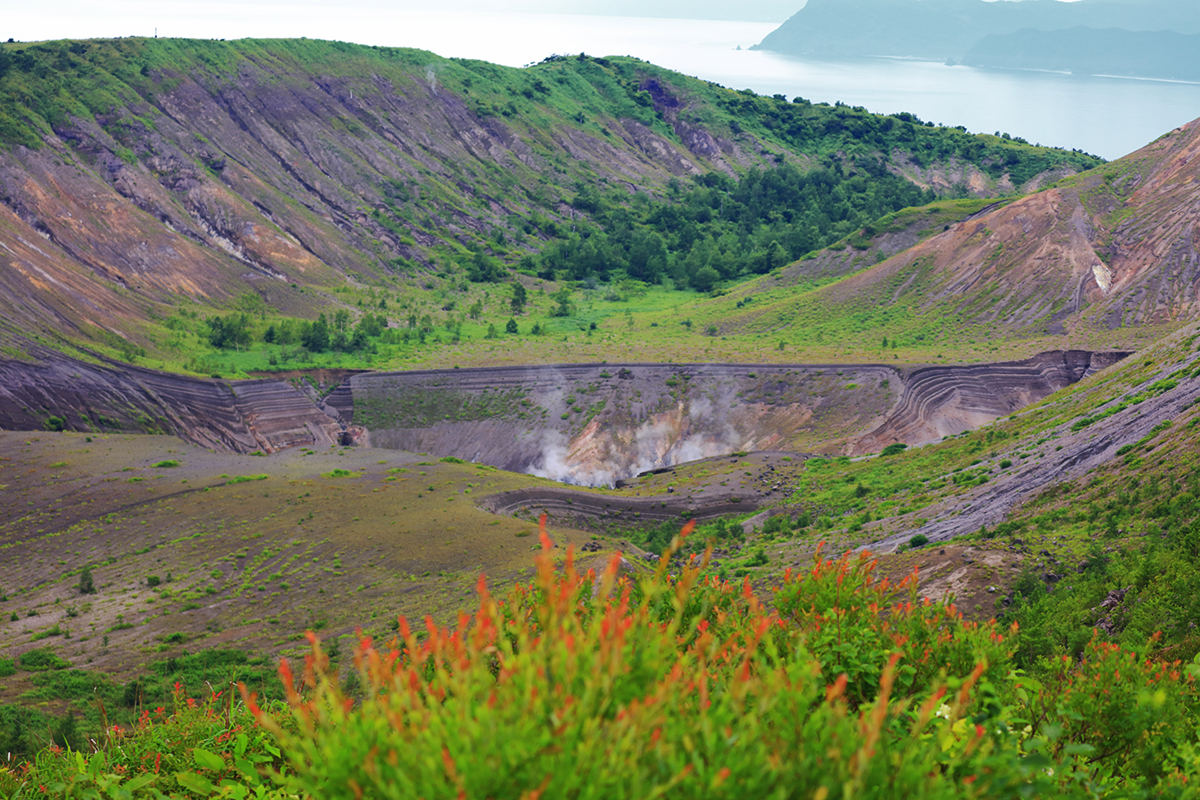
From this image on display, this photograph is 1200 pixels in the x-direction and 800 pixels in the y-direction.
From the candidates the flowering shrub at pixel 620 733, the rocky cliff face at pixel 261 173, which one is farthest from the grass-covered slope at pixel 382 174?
the flowering shrub at pixel 620 733

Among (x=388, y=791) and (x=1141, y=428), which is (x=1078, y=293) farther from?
(x=388, y=791)

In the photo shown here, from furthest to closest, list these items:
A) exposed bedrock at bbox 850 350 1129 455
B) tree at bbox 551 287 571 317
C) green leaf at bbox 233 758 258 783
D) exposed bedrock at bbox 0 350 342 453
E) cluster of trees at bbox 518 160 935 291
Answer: cluster of trees at bbox 518 160 935 291
tree at bbox 551 287 571 317
exposed bedrock at bbox 850 350 1129 455
exposed bedrock at bbox 0 350 342 453
green leaf at bbox 233 758 258 783

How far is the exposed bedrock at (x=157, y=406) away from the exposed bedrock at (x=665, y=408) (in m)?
5.48

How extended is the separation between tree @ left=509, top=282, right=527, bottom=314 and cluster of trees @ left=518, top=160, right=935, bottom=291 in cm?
871

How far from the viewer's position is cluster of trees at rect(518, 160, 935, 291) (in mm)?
112375

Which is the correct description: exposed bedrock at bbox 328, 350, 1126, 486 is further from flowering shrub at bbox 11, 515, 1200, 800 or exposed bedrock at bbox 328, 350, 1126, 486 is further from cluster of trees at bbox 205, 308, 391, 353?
flowering shrub at bbox 11, 515, 1200, 800

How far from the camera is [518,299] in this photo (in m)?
95.6

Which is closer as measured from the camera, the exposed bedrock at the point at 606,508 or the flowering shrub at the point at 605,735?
the flowering shrub at the point at 605,735

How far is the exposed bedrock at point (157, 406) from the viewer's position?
46.1m

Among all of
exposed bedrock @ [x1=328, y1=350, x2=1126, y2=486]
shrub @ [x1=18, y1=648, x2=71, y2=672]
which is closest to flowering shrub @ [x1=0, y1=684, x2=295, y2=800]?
shrub @ [x1=18, y1=648, x2=71, y2=672]

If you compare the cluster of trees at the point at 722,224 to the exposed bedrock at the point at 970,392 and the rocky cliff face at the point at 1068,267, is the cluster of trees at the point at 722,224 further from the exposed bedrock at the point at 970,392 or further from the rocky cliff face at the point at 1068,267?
the exposed bedrock at the point at 970,392

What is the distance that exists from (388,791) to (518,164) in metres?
130

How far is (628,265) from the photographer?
115 metres

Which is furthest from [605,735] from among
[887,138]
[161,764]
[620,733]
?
[887,138]
